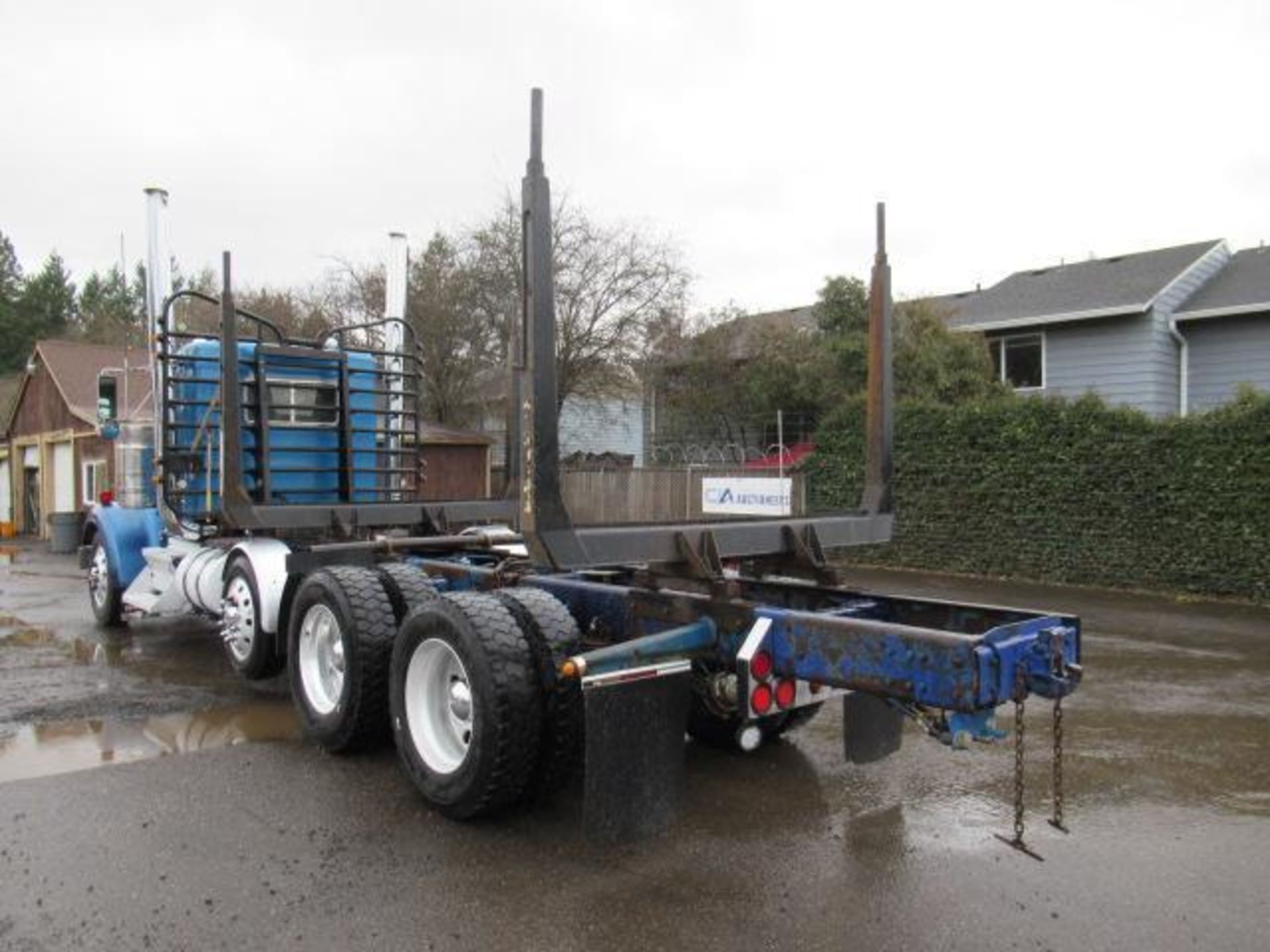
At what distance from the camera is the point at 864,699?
4.79 metres

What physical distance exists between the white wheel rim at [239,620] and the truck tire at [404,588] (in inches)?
68.2

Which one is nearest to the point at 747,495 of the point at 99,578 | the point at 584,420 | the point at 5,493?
the point at 99,578

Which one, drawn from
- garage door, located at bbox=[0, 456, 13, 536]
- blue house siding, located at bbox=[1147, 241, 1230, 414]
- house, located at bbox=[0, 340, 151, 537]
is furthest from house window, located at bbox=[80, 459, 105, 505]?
blue house siding, located at bbox=[1147, 241, 1230, 414]

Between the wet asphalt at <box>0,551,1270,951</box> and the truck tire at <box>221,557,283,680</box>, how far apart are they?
0.96ft

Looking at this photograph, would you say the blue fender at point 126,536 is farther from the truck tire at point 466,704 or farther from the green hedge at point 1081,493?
the green hedge at point 1081,493

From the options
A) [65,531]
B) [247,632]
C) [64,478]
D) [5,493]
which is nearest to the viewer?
[247,632]

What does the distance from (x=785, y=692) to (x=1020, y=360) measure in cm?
1750

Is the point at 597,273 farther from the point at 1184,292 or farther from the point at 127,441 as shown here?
the point at 127,441

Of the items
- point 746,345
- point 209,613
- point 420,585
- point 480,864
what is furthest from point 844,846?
point 746,345

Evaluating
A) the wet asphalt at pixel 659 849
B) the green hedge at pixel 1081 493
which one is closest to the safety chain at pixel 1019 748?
the wet asphalt at pixel 659 849

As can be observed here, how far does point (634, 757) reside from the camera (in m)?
4.13

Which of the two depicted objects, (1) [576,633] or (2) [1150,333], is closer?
(1) [576,633]

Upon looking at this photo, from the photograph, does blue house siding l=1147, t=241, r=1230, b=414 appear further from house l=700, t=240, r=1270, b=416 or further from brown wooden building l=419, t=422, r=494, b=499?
brown wooden building l=419, t=422, r=494, b=499

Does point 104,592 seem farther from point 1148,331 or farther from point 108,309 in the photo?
point 108,309
